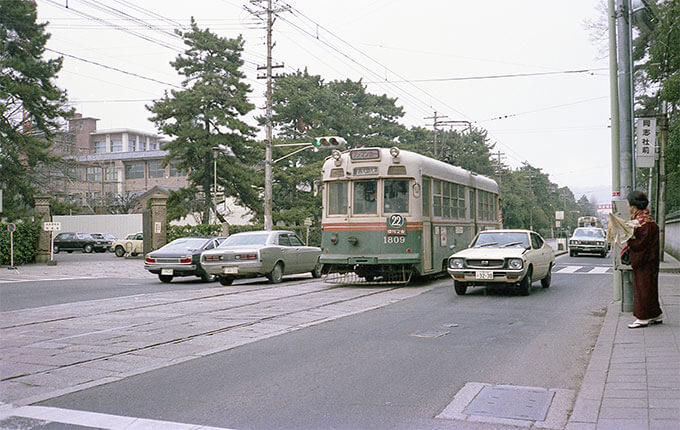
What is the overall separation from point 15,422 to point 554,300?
1098cm

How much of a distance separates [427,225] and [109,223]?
160ft

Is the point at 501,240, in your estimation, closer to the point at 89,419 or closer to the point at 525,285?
the point at 525,285

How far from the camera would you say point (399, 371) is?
22.1ft

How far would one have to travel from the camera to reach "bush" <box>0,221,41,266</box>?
30.2 metres

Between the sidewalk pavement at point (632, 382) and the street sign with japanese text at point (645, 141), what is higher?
the street sign with japanese text at point (645, 141)

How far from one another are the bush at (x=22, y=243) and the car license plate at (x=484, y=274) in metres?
24.7

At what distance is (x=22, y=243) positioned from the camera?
3155 cm

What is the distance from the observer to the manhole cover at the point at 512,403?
5.18m

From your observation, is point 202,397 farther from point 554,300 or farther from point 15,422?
point 554,300

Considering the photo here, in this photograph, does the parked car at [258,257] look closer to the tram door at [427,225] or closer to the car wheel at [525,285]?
the tram door at [427,225]

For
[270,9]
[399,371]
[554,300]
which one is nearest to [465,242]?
[554,300]

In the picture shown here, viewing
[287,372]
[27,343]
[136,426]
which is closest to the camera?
[136,426]

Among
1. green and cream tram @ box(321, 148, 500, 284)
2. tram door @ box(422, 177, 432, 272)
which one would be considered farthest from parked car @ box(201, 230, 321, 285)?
tram door @ box(422, 177, 432, 272)

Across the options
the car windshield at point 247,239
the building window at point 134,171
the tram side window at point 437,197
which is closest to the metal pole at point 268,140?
the car windshield at point 247,239
